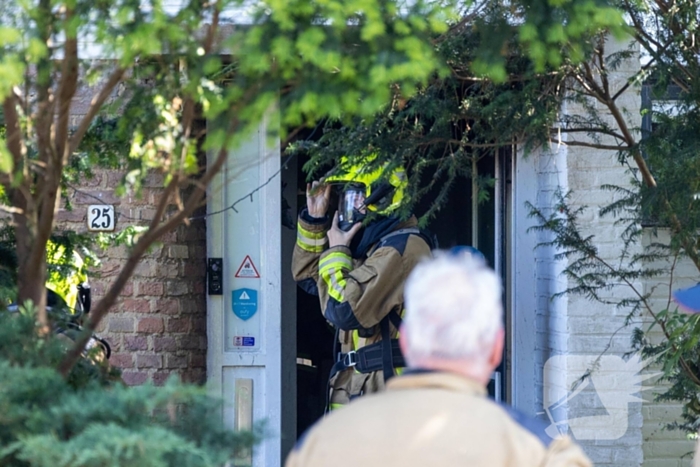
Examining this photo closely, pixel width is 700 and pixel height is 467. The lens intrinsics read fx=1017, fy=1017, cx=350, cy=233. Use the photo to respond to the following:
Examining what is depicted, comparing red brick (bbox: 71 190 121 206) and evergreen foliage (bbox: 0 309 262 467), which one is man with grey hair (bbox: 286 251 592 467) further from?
red brick (bbox: 71 190 121 206)

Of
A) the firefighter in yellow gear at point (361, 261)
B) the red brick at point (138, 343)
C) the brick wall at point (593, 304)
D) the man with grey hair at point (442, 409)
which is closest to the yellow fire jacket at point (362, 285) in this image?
the firefighter in yellow gear at point (361, 261)

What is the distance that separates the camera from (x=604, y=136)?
17.4ft

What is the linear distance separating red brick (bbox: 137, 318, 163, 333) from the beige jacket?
151 inches

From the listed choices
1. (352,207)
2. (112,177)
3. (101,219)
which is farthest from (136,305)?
(352,207)

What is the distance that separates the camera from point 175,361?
5.86 m

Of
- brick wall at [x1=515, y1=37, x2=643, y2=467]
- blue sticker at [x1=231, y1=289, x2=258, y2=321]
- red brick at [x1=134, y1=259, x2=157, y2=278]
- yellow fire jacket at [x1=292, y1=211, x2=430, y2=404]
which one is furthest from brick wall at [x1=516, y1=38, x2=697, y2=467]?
red brick at [x1=134, y1=259, x2=157, y2=278]

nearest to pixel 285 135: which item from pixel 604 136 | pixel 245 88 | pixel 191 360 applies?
pixel 245 88

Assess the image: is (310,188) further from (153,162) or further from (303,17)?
(303,17)

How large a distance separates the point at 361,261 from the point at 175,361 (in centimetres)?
140

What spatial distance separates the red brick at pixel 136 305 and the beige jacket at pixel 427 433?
12.6 feet

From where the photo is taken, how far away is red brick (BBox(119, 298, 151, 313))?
5766 millimetres

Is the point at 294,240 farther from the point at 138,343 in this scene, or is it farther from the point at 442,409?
the point at 442,409

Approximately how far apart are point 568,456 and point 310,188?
324 centimetres

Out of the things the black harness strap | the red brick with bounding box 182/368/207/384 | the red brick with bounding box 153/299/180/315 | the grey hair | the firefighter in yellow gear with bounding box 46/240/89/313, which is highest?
the firefighter in yellow gear with bounding box 46/240/89/313
